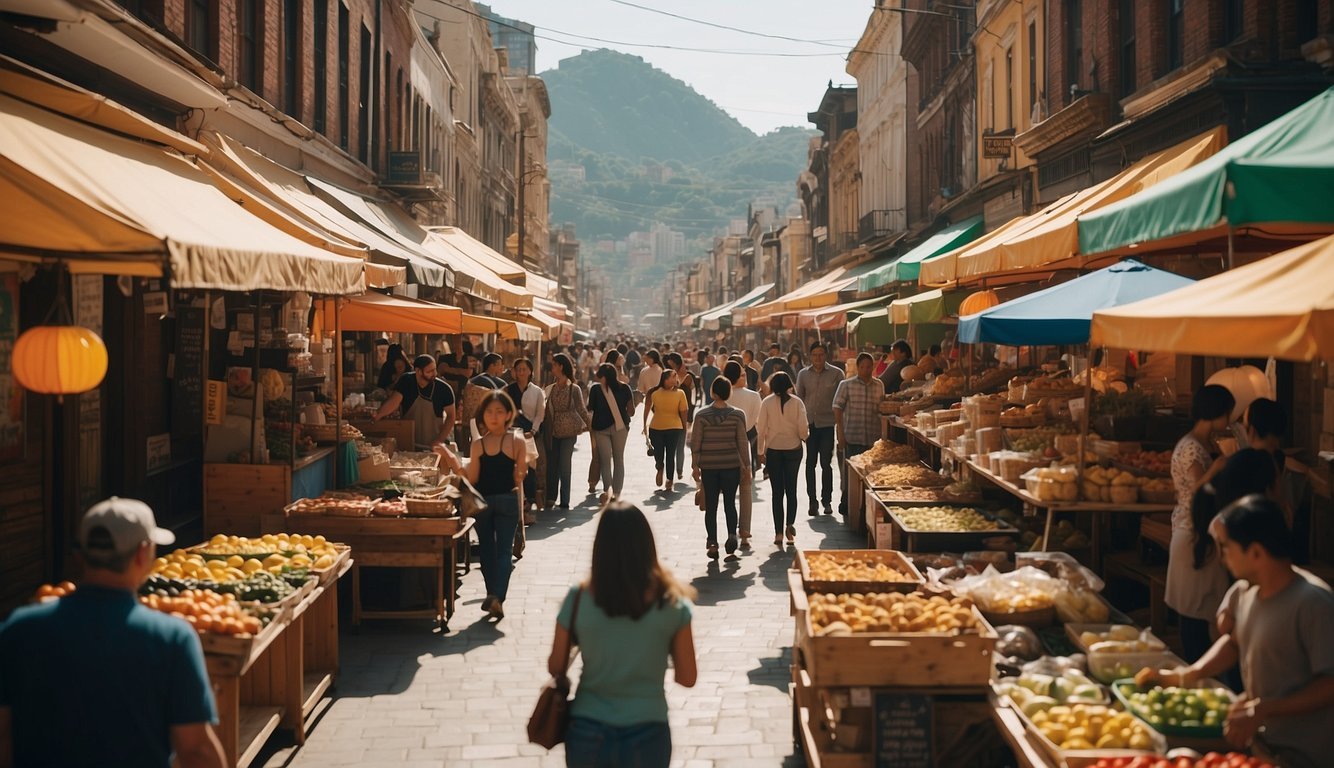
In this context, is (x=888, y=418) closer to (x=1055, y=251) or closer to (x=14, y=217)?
(x=1055, y=251)

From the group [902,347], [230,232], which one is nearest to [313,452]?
[230,232]

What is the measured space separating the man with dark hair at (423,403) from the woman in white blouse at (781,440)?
13.0ft

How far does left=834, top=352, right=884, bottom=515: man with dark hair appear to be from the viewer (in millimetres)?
15938

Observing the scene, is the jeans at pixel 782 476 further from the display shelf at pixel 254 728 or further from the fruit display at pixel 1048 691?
the display shelf at pixel 254 728

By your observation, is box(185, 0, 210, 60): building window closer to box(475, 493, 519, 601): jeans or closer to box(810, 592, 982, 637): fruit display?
box(475, 493, 519, 601): jeans

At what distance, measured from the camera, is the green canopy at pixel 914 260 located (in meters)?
19.2

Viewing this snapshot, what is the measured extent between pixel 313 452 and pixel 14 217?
233 inches

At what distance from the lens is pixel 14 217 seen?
18.4ft

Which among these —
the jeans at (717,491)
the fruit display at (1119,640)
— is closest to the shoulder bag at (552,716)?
the fruit display at (1119,640)

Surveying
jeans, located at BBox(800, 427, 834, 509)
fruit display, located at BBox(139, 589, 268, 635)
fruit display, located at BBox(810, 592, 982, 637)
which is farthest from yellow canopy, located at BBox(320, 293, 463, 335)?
fruit display, located at BBox(810, 592, 982, 637)

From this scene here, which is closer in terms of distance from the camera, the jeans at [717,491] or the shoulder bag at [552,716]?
the shoulder bag at [552,716]

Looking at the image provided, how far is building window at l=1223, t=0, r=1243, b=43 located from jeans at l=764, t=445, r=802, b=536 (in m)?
7.06

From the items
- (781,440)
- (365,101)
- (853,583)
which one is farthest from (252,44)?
(853,583)

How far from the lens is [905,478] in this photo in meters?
13.2
